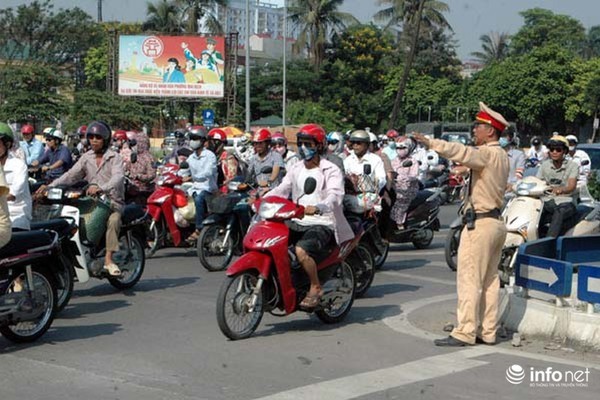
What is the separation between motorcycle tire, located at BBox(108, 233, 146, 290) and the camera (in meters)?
10.1

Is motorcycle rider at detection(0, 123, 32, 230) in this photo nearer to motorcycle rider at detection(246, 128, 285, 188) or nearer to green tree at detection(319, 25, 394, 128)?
motorcycle rider at detection(246, 128, 285, 188)

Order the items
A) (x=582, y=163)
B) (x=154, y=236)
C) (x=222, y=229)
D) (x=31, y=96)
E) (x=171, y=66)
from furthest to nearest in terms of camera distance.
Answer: (x=171, y=66) < (x=31, y=96) < (x=582, y=163) < (x=154, y=236) < (x=222, y=229)

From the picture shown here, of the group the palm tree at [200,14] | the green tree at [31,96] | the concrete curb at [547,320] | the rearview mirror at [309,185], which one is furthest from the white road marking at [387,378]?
the palm tree at [200,14]

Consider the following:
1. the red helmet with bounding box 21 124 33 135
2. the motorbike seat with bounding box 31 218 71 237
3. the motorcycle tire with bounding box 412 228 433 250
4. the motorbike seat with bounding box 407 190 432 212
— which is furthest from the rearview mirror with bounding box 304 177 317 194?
the red helmet with bounding box 21 124 33 135

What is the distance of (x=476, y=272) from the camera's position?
7.48m

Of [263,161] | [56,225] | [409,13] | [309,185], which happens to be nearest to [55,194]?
[56,225]

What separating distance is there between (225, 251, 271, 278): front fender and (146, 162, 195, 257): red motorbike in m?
5.39

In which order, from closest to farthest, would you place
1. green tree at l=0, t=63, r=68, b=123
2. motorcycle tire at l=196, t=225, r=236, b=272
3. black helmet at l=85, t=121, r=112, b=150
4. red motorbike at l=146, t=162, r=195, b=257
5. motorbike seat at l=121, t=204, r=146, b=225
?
black helmet at l=85, t=121, r=112, b=150 → motorbike seat at l=121, t=204, r=146, b=225 → motorcycle tire at l=196, t=225, r=236, b=272 → red motorbike at l=146, t=162, r=195, b=257 → green tree at l=0, t=63, r=68, b=123

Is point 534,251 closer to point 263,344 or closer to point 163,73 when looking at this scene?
point 263,344

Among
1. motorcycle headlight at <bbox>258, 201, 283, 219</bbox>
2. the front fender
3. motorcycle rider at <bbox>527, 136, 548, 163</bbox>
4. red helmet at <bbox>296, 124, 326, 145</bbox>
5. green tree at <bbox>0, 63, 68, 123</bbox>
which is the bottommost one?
the front fender

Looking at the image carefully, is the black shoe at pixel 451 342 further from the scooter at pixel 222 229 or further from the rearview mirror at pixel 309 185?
the scooter at pixel 222 229

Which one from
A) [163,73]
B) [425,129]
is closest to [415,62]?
[425,129]

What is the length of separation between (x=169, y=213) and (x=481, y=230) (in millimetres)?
6385

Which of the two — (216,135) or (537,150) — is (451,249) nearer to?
(216,135)
